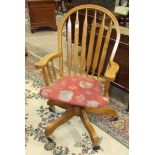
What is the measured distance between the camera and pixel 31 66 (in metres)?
3.05

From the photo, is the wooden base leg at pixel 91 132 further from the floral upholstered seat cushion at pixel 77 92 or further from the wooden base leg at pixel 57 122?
the floral upholstered seat cushion at pixel 77 92

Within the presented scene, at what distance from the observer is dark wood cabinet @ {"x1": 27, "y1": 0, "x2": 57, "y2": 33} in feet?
14.8

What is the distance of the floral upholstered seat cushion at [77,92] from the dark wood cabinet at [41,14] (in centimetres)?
304

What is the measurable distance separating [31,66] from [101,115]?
1.34 meters

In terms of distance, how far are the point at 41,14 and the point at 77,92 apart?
334cm

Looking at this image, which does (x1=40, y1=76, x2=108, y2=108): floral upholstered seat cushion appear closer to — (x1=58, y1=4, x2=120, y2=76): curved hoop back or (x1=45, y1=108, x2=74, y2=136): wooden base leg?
(x1=58, y1=4, x2=120, y2=76): curved hoop back

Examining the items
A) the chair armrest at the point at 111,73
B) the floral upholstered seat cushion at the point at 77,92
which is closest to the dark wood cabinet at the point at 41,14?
the floral upholstered seat cushion at the point at 77,92

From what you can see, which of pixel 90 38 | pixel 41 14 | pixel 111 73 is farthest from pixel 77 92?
pixel 41 14

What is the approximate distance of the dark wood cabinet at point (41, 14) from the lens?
4.50 meters

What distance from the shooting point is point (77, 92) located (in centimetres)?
165

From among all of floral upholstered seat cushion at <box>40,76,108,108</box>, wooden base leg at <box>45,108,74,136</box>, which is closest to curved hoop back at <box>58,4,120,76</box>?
floral upholstered seat cushion at <box>40,76,108,108</box>

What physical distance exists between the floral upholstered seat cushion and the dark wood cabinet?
9.97 feet
